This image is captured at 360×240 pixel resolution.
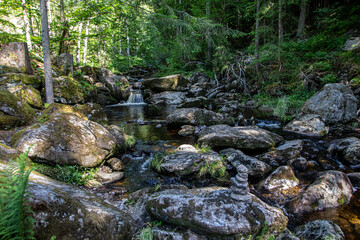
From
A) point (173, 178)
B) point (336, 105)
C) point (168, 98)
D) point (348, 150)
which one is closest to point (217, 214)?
point (173, 178)

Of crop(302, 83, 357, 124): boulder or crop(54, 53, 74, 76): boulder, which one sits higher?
crop(54, 53, 74, 76): boulder

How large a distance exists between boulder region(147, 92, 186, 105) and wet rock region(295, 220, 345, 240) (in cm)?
1479

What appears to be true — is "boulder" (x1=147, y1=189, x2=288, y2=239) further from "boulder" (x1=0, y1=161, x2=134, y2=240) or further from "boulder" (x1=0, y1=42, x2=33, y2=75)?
"boulder" (x1=0, y1=42, x2=33, y2=75)

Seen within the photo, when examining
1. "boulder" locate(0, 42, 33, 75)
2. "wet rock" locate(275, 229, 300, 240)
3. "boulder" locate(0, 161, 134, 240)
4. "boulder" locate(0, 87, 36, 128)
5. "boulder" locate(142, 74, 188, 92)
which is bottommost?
"wet rock" locate(275, 229, 300, 240)

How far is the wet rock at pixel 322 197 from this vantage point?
3.75m

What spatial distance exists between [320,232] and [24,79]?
12386 mm

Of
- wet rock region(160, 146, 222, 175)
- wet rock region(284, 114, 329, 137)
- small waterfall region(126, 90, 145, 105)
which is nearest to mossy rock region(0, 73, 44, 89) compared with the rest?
wet rock region(160, 146, 222, 175)

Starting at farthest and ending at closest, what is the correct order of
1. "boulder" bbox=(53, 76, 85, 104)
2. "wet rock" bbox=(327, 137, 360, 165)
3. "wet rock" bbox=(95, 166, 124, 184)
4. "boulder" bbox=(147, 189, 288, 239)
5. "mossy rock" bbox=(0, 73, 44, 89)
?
"boulder" bbox=(53, 76, 85, 104)
"mossy rock" bbox=(0, 73, 44, 89)
"wet rock" bbox=(327, 137, 360, 165)
"wet rock" bbox=(95, 166, 124, 184)
"boulder" bbox=(147, 189, 288, 239)

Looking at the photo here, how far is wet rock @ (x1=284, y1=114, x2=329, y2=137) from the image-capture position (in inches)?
318

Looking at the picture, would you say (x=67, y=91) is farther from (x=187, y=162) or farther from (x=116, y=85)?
(x=187, y=162)

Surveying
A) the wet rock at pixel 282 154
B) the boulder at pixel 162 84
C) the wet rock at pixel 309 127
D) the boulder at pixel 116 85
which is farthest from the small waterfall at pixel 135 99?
the wet rock at pixel 282 154

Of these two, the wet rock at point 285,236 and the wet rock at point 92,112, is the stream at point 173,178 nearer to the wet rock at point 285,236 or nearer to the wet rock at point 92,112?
the wet rock at point 285,236

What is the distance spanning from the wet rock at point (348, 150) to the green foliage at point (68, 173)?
306 inches

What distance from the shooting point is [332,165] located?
5.61 metres
